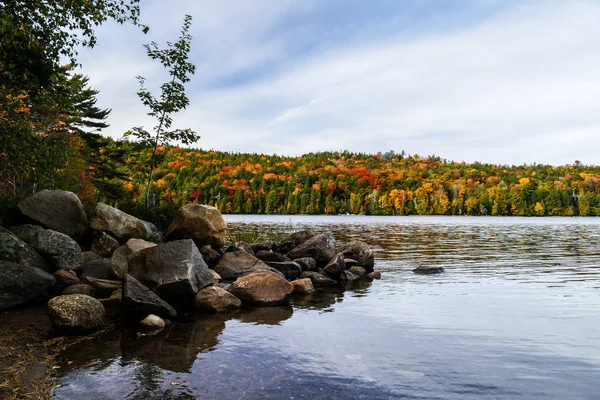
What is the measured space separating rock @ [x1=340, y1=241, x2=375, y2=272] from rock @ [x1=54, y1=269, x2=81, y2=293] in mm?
13669

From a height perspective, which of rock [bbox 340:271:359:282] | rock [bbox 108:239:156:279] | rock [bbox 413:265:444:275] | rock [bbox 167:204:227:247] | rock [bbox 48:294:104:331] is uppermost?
rock [bbox 167:204:227:247]

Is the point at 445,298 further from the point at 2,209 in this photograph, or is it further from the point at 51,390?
the point at 2,209

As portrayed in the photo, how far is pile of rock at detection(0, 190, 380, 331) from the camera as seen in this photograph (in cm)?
1224

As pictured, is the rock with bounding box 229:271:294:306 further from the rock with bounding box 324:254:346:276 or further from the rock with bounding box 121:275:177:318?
the rock with bounding box 324:254:346:276

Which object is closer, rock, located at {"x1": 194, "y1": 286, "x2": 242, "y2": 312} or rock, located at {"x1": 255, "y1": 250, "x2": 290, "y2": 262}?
rock, located at {"x1": 194, "y1": 286, "x2": 242, "y2": 312}

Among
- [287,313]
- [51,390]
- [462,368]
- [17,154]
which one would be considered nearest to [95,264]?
[17,154]

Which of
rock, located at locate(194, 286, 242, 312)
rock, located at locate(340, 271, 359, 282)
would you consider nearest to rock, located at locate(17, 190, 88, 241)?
rock, located at locate(194, 286, 242, 312)

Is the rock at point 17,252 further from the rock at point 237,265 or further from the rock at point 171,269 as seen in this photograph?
the rock at point 237,265

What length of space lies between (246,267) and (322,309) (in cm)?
522

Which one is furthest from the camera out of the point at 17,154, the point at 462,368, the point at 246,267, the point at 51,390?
the point at 246,267

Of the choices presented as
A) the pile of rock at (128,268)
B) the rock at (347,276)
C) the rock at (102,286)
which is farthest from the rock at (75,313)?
the rock at (347,276)

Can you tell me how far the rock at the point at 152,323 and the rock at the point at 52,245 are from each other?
5.72 metres

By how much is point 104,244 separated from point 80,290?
387 centimetres

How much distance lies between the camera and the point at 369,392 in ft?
24.9
